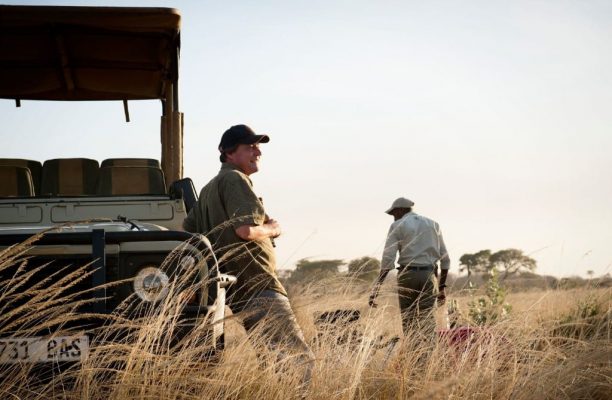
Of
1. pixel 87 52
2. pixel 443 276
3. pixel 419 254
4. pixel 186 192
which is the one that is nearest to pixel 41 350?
pixel 186 192

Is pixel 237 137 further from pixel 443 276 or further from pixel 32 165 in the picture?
pixel 443 276

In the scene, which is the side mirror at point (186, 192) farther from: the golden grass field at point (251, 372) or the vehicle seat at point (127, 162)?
the golden grass field at point (251, 372)

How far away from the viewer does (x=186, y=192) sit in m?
5.65

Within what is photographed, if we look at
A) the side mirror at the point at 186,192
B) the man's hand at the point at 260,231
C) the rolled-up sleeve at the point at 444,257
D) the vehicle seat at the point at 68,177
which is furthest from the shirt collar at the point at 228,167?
the rolled-up sleeve at the point at 444,257

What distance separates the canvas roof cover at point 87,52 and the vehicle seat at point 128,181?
0.88 metres

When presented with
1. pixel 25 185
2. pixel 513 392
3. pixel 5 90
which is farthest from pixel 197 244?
pixel 5 90

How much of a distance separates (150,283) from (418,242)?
455cm

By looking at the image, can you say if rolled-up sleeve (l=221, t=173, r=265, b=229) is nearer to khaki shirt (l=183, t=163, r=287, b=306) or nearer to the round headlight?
khaki shirt (l=183, t=163, r=287, b=306)

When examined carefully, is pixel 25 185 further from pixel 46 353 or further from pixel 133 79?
pixel 46 353

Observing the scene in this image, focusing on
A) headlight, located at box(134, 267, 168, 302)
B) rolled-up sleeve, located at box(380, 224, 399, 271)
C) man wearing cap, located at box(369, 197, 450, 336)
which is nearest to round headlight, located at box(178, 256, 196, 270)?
headlight, located at box(134, 267, 168, 302)

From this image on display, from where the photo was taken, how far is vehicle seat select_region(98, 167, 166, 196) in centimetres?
603

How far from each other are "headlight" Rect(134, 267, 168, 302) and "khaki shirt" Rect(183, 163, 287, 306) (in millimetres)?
290

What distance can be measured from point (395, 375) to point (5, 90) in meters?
4.39

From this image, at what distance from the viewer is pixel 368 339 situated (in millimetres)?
4098
